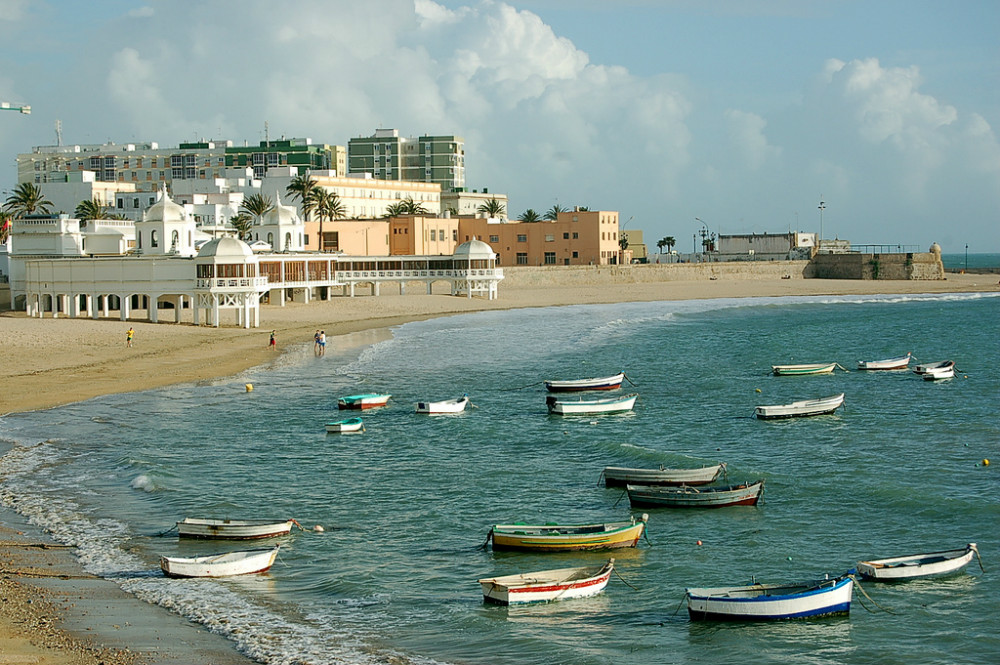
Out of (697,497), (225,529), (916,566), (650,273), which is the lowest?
(916,566)

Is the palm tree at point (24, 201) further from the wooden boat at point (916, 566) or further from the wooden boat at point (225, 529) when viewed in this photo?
the wooden boat at point (916, 566)

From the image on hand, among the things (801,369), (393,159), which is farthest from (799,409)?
(393,159)

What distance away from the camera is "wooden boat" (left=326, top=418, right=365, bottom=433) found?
4569cm

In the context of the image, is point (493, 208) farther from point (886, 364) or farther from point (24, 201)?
point (886, 364)

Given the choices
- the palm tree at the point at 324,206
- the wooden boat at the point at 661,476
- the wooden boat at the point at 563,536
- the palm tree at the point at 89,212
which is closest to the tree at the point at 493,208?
the palm tree at the point at 324,206

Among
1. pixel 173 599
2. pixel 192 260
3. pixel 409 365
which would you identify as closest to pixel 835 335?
pixel 409 365

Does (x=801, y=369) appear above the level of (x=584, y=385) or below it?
below

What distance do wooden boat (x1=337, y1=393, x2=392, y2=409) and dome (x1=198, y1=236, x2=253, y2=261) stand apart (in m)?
29.2

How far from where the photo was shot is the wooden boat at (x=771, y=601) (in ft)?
77.1

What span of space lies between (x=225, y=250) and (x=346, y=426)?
35069 mm

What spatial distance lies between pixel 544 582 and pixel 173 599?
8335 millimetres

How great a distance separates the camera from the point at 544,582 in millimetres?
24797

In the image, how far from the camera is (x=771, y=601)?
23.5 metres

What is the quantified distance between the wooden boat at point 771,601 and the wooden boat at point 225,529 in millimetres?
11543
